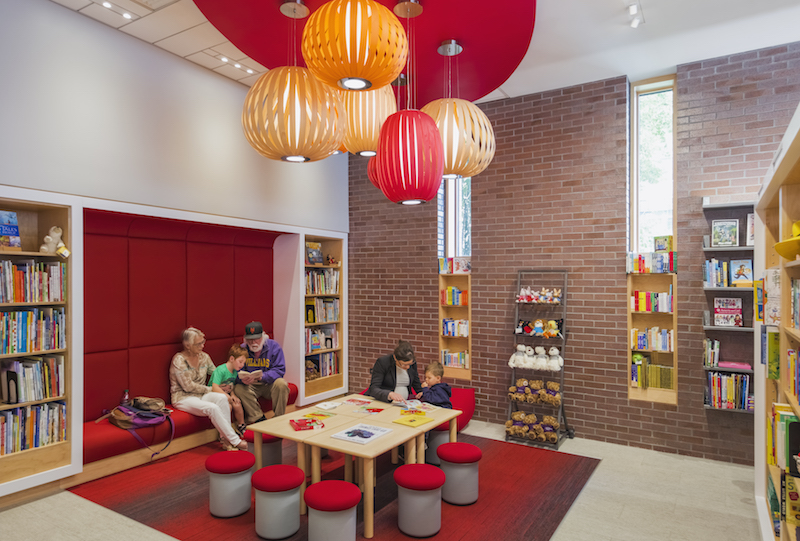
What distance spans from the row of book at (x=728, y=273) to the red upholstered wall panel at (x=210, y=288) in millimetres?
4954

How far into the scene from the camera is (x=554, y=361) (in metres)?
5.20

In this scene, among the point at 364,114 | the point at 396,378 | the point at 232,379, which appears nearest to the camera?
the point at 364,114

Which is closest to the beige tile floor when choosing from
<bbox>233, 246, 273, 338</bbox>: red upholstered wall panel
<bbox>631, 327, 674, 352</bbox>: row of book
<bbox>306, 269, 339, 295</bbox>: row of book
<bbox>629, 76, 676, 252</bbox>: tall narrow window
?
<bbox>631, 327, 674, 352</bbox>: row of book

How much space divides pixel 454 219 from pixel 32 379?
15.1 ft

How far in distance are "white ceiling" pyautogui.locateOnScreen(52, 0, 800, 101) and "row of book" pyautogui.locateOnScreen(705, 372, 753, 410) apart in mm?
2986

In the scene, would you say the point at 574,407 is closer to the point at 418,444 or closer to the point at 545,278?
the point at 545,278

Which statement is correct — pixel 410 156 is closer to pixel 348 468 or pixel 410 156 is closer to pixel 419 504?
pixel 419 504

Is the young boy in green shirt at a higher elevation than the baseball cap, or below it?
below

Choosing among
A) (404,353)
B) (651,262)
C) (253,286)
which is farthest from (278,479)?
(651,262)

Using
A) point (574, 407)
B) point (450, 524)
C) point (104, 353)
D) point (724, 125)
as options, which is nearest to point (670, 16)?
point (724, 125)

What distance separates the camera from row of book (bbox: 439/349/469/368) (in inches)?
240

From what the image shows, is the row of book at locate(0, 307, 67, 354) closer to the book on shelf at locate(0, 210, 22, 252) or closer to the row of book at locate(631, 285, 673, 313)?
the book on shelf at locate(0, 210, 22, 252)

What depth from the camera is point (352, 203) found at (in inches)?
278

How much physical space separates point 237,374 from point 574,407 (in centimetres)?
358
